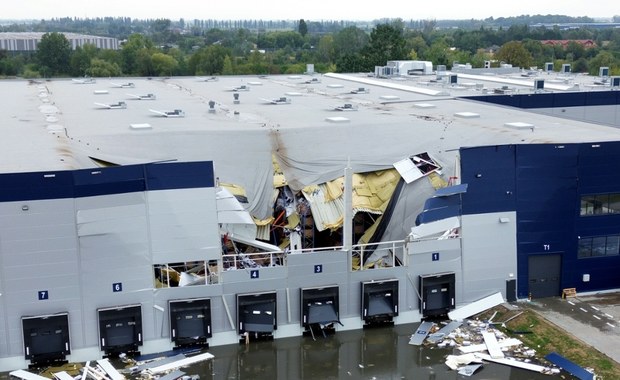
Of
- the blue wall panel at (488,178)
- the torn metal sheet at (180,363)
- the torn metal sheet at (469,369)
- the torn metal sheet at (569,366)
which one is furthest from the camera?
the blue wall panel at (488,178)

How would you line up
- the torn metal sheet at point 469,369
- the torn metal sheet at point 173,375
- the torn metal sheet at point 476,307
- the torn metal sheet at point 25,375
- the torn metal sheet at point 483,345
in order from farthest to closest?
the torn metal sheet at point 476,307
the torn metal sheet at point 483,345
the torn metal sheet at point 469,369
the torn metal sheet at point 25,375
the torn metal sheet at point 173,375

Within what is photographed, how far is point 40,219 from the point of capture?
16.9 meters

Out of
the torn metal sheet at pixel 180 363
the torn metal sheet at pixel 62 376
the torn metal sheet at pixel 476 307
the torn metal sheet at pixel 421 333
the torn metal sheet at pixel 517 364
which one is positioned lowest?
the torn metal sheet at pixel 517 364

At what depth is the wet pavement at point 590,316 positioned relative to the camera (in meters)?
17.7

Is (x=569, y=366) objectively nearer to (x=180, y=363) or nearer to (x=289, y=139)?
(x=180, y=363)

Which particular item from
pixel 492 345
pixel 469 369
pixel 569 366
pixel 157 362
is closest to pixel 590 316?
pixel 569 366

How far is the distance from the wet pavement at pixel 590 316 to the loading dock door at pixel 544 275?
24 centimetres

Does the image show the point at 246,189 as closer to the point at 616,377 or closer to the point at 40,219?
the point at 40,219

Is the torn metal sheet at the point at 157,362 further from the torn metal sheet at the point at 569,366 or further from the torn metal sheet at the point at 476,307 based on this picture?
the torn metal sheet at the point at 569,366

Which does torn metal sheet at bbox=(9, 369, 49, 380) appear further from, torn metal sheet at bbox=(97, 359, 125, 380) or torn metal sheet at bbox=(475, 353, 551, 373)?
torn metal sheet at bbox=(475, 353, 551, 373)

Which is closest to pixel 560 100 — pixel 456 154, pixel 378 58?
pixel 456 154

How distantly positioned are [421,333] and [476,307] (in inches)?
79.5

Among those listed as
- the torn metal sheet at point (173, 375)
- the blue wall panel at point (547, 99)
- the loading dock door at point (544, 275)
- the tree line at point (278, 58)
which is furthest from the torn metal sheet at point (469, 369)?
the tree line at point (278, 58)

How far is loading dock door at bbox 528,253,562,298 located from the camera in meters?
20.5
